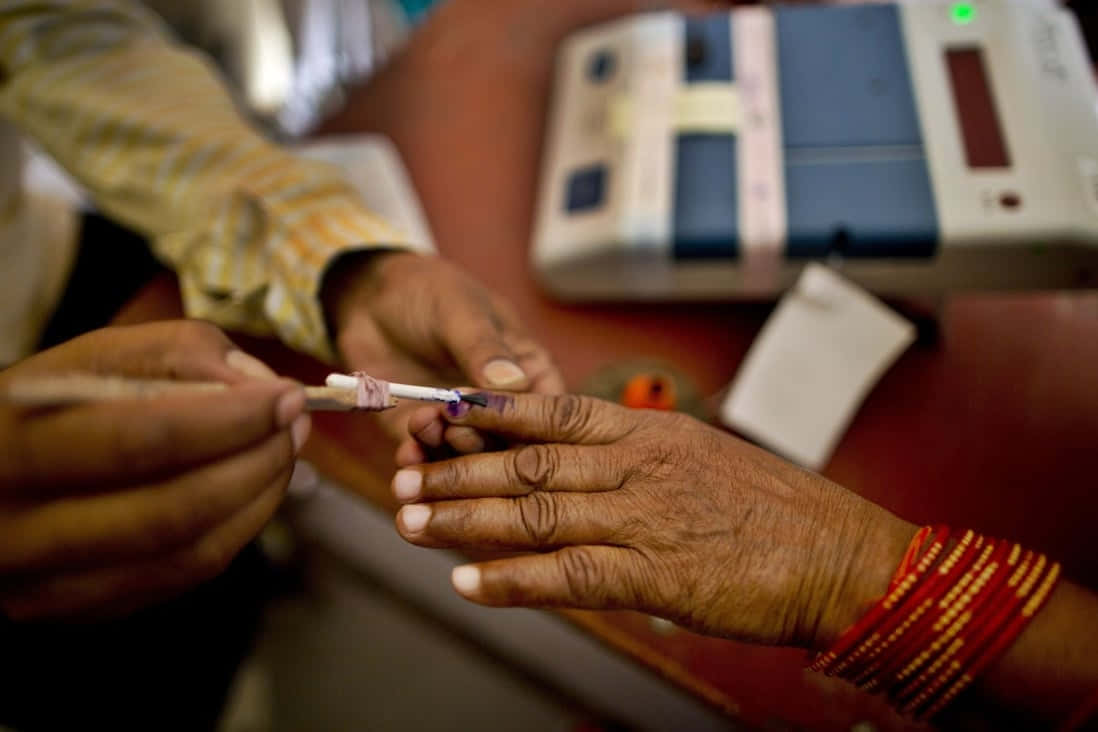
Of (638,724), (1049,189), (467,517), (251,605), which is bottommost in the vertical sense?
(251,605)

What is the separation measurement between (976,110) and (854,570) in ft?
2.29

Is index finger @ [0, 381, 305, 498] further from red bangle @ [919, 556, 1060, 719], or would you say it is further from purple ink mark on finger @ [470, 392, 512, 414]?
red bangle @ [919, 556, 1060, 719]

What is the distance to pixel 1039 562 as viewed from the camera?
1.95 feet

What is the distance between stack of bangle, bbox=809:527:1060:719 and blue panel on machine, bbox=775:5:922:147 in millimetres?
623

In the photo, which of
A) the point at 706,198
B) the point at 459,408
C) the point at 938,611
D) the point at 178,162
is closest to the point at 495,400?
the point at 459,408

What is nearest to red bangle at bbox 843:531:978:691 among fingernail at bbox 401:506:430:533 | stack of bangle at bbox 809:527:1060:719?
stack of bangle at bbox 809:527:1060:719

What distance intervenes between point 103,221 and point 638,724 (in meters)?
1.27

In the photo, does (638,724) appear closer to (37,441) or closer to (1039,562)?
(1039,562)

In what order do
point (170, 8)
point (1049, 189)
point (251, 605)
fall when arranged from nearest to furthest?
point (1049, 189), point (251, 605), point (170, 8)

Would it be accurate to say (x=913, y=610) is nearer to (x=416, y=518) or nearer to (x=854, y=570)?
(x=854, y=570)

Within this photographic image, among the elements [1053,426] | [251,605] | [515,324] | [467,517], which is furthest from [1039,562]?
[251,605]

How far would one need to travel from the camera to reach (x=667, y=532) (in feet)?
2.06

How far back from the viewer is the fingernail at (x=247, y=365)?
54 centimetres

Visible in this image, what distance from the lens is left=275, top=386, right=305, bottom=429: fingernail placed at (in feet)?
1.62
